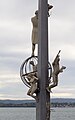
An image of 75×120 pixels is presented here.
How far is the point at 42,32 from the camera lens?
23.1 feet

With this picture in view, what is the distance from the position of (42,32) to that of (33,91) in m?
0.90

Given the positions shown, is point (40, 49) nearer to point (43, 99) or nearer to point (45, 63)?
point (45, 63)

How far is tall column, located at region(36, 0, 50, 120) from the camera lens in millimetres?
6859

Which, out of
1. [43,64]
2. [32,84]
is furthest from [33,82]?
[43,64]

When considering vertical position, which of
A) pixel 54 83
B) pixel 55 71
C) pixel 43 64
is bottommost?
pixel 54 83

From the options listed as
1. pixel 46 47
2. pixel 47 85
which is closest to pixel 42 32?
pixel 46 47

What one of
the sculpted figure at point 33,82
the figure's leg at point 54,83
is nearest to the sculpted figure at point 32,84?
the sculpted figure at point 33,82

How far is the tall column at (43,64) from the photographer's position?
22.5 ft

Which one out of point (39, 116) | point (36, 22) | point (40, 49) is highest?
point (36, 22)

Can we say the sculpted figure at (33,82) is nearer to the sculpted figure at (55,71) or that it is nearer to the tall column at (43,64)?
the tall column at (43,64)

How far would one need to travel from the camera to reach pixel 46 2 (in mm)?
7102

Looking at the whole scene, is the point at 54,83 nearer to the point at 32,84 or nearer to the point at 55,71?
the point at 55,71

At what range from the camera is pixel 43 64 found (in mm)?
6949

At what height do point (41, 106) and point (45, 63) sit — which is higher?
point (45, 63)
